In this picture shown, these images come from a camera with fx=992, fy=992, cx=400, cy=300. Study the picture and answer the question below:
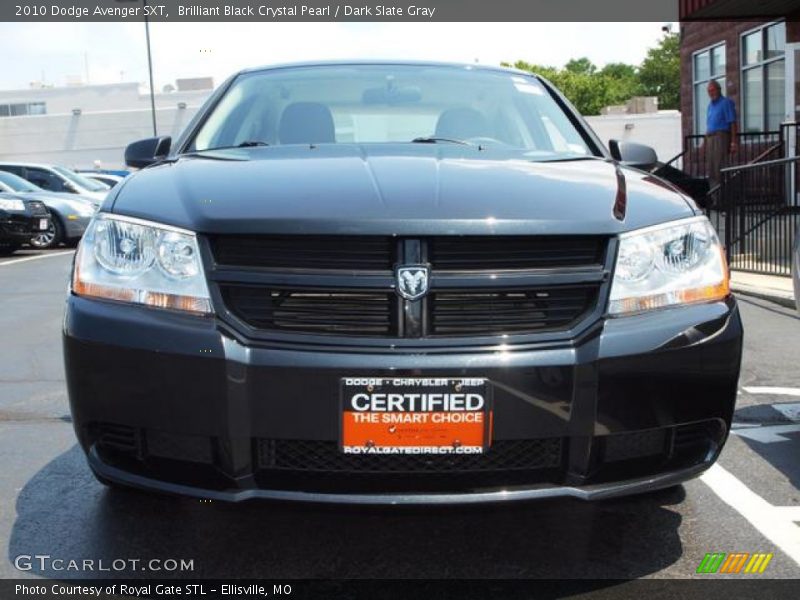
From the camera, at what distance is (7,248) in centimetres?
1598

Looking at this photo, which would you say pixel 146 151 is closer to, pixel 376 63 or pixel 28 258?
pixel 376 63

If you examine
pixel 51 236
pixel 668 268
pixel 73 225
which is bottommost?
pixel 51 236

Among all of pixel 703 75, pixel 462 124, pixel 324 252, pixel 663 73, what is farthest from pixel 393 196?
pixel 663 73

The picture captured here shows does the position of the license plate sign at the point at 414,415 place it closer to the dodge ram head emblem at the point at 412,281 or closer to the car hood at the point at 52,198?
the dodge ram head emblem at the point at 412,281

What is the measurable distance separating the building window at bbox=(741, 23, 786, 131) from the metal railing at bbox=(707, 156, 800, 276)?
16.8ft

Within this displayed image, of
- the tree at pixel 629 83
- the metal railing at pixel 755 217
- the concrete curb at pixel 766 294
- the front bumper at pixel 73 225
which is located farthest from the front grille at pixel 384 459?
the tree at pixel 629 83

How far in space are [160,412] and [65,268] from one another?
11399 mm

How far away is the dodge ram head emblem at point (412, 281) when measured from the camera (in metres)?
2.51

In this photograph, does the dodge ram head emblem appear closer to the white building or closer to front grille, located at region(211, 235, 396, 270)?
front grille, located at region(211, 235, 396, 270)

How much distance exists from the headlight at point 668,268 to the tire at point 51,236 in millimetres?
15100

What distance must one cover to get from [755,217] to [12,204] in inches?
429

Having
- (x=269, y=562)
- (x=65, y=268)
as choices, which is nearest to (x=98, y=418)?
(x=269, y=562)

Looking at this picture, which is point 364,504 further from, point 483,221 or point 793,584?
point 793,584

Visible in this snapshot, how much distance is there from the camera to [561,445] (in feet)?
8.30
